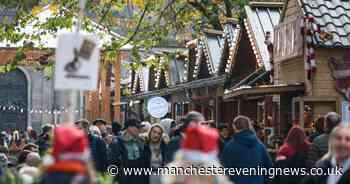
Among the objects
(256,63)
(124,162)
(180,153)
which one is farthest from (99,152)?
(256,63)

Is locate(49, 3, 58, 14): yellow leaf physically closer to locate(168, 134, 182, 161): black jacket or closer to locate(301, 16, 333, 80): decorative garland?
locate(301, 16, 333, 80): decorative garland

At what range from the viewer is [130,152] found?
47.0ft

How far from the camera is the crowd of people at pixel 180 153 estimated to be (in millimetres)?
5754

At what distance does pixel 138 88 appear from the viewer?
45531 millimetres

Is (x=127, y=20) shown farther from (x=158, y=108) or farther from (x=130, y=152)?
(x=130, y=152)

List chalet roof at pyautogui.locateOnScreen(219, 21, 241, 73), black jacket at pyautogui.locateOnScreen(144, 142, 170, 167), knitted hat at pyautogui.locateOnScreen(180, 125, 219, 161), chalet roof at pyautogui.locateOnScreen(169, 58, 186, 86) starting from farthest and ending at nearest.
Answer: chalet roof at pyautogui.locateOnScreen(169, 58, 186, 86) → chalet roof at pyautogui.locateOnScreen(219, 21, 241, 73) → black jacket at pyautogui.locateOnScreen(144, 142, 170, 167) → knitted hat at pyautogui.locateOnScreen(180, 125, 219, 161)

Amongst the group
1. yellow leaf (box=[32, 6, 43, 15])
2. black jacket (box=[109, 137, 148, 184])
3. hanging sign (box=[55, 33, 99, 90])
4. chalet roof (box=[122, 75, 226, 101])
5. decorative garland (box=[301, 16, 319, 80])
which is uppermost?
yellow leaf (box=[32, 6, 43, 15])

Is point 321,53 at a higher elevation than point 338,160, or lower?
higher

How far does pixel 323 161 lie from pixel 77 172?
4.10 m

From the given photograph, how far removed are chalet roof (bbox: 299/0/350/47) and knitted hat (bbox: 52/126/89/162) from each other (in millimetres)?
12298

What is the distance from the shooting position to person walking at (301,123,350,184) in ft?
27.8

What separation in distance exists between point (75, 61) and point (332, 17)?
453 inches

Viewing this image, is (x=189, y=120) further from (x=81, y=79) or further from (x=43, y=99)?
(x=43, y=99)

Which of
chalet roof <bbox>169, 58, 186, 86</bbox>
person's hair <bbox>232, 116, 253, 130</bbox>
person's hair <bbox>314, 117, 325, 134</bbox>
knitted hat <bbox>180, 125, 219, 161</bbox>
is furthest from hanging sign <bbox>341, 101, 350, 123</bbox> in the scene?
chalet roof <bbox>169, 58, 186, 86</bbox>
